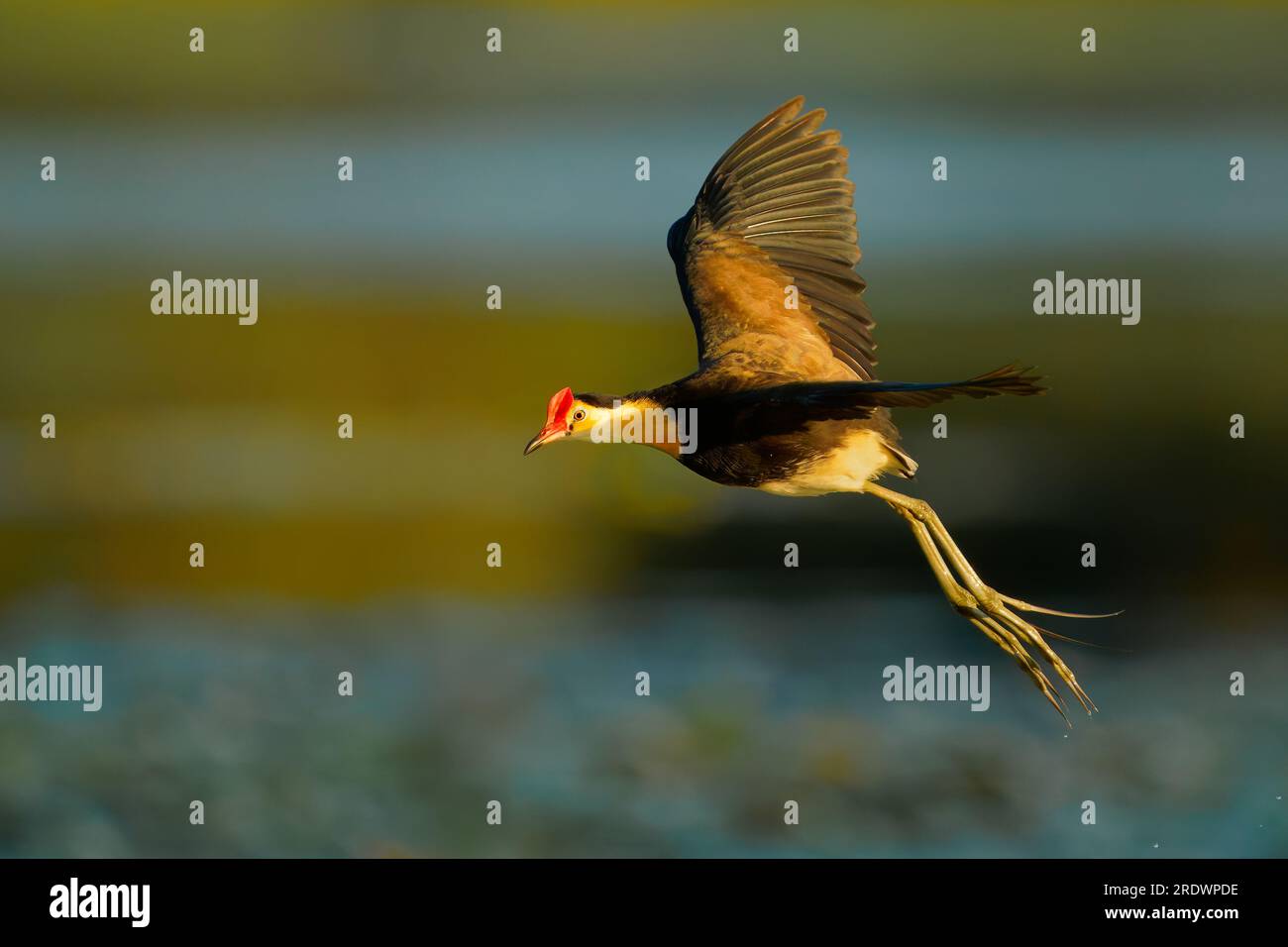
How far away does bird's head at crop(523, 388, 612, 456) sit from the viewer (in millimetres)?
5004

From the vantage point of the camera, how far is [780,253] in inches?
215

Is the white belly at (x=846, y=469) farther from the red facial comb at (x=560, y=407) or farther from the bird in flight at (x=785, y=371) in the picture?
the red facial comb at (x=560, y=407)

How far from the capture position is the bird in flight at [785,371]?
475cm

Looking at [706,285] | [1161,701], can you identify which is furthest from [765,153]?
[1161,701]

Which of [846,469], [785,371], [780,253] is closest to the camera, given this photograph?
[846,469]

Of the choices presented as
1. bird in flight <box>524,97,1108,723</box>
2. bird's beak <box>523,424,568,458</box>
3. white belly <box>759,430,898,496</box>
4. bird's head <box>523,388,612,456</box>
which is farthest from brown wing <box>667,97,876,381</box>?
bird's beak <box>523,424,568,458</box>

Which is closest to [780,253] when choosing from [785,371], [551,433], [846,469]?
[785,371]

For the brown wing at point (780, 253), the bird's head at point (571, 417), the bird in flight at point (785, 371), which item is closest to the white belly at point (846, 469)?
the bird in flight at point (785, 371)

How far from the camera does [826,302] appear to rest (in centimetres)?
539

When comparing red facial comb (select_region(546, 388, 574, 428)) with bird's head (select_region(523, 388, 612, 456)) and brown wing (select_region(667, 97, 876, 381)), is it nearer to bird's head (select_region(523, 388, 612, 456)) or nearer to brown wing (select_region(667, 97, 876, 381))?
bird's head (select_region(523, 388, 612, 456))

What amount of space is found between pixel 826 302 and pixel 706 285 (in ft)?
1.33

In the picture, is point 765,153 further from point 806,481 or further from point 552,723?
point 552,723

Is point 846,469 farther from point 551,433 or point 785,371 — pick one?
point 551,433

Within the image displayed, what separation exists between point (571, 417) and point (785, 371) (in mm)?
682
